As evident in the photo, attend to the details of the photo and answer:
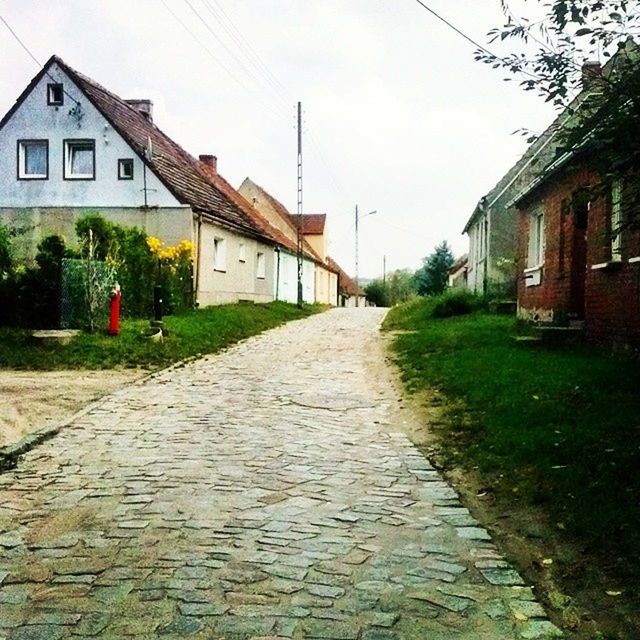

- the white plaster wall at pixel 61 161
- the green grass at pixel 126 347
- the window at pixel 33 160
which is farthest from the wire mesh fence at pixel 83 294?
the window at pixel 33 160

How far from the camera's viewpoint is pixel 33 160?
81.5 ft

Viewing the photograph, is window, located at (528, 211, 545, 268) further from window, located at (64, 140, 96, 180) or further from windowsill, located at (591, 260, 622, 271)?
window, located at (64, 140, 96, 180)

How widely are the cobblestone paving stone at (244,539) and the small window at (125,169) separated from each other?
1641 centimetres

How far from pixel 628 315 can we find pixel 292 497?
25.9 ft

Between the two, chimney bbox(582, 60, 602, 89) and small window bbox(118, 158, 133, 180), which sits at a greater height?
small window bbox(118, 158, 133, 180)

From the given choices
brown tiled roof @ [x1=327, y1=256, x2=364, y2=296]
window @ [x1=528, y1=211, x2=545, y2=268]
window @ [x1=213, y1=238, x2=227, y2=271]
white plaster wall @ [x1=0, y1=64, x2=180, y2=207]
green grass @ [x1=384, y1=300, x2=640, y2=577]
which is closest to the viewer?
green grass @ [x1=384, y1=300, x2=640, y2=577]

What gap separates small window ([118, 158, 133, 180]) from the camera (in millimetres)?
23969

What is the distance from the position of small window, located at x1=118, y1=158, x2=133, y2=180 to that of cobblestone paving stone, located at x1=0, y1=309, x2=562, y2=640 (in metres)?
16.4

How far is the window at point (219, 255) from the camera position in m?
26.0

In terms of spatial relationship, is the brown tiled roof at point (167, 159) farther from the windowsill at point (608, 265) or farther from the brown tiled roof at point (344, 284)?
the brown tiled roof at point (344, 284)

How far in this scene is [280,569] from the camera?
4281 mm

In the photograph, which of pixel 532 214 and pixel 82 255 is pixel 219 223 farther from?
pixel 532 214

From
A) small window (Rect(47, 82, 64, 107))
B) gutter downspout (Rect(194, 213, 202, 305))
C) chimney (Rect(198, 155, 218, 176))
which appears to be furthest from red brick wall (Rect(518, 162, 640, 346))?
chimney (Rect(198, 155, 218, 176))

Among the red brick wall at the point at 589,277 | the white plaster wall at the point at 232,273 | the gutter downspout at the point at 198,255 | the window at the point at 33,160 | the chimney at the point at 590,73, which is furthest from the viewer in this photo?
the white plaster wall at the point at 232,273
